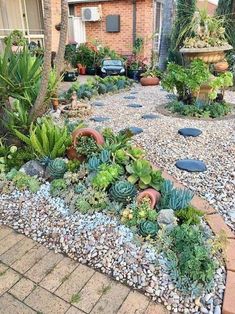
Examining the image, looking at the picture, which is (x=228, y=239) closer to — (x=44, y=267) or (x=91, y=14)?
(x=44, y=267)

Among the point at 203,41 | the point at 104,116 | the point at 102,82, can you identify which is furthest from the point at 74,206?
the point at 102,82

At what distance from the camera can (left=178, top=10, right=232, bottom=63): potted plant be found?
476 cm

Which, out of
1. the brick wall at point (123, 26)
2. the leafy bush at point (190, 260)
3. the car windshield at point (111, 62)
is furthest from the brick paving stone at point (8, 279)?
the brick wall at point (123, 26)

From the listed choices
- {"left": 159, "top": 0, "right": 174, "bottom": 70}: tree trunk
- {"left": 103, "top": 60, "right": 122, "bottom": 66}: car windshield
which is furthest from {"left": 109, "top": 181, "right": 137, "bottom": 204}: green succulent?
{"left": 159, "top": 0, "right": 174, "bottom": 70}: tree trunk

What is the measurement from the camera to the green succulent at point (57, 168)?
2.62 m

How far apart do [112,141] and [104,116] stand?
7.50ft

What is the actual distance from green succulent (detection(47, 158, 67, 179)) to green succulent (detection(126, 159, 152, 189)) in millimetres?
666

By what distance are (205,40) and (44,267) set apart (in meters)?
4.52

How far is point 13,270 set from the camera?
5.92ft

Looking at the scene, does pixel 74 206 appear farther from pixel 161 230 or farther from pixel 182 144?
pixel 182 144

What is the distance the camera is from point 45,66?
2.72 metres

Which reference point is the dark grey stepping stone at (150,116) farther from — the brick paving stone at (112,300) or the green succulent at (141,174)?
the brick paving stone at (112,300)

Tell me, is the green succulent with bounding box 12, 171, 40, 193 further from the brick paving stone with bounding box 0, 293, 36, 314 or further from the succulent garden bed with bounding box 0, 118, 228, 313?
the brick paving stone with bounding box 0, 293, 36, 314

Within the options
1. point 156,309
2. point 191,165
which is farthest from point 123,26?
point 156,309
